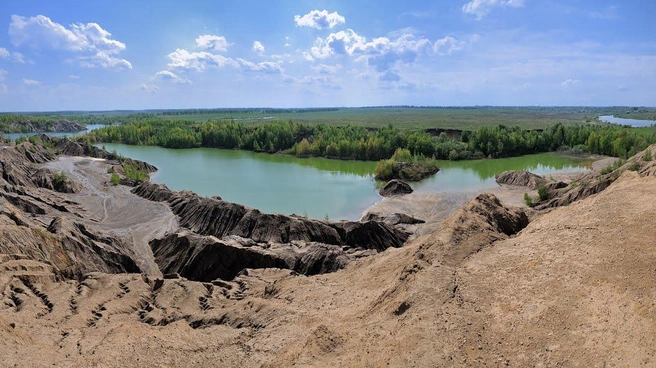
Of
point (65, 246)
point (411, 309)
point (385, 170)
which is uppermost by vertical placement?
point (411, 309)

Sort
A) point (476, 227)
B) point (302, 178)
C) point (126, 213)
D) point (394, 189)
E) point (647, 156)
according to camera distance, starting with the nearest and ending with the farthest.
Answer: point (476, 227) → point (647, 156) → point (126, 213) → point (394, 189) → point (302, 178)

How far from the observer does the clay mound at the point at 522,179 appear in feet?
155

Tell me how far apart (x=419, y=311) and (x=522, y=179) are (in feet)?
142

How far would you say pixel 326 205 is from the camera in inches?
1662

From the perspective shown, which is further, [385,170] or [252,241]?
[385,170]

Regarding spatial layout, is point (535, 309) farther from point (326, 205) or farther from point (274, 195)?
point (274, 195)

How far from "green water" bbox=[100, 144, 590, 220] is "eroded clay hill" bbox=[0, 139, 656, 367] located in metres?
22.2

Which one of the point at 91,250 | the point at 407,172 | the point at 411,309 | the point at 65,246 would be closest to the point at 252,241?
the point at 91,250

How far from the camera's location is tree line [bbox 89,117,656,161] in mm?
73188

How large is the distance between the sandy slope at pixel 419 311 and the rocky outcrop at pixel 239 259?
4.66 m

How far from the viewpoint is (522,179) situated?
4984 cm

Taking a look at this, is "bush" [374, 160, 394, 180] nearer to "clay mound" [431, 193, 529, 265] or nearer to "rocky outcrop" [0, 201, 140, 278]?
"clay mound" [431, 193, 529, 265]

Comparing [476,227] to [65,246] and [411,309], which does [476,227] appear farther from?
[65,246]

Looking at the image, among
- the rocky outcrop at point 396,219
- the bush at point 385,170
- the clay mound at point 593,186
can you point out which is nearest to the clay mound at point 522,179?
the clay mound at point 593,186
